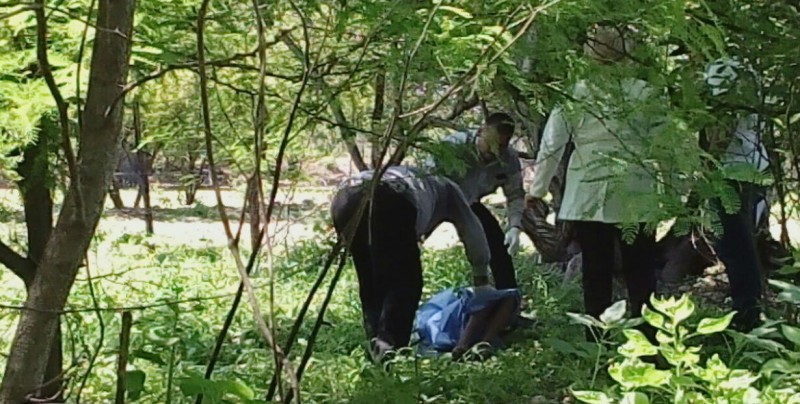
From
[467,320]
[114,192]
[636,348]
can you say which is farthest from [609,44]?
[114,192]

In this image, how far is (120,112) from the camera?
1.73 meters

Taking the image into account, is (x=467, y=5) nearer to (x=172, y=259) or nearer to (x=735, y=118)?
(x=735, y=118)

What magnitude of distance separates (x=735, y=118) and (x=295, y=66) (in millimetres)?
1336

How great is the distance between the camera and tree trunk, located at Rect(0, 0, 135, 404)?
1686 mm

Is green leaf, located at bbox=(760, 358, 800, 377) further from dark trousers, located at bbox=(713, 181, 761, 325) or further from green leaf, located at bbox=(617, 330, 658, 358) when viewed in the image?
dark trousers, located at bbox=(713, 181, 761, 325)

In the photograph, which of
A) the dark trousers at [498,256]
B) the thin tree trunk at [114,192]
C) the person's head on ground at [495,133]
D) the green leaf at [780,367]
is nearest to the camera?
the green leaf at [780,367]

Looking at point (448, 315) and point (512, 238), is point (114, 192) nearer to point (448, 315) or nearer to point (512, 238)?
point (448, 315)

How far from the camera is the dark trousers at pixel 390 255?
4.10 m

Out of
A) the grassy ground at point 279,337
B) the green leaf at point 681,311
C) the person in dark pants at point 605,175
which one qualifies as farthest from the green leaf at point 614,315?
the green leaf at point 681,311

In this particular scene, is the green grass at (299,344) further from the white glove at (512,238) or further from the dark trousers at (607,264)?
the white glove at (512,238)

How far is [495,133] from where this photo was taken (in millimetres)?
4371

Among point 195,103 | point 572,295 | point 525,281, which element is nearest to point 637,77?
point 195,103

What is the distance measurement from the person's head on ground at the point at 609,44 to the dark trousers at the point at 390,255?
1.31 metres

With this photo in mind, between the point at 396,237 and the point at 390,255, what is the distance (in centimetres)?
9
